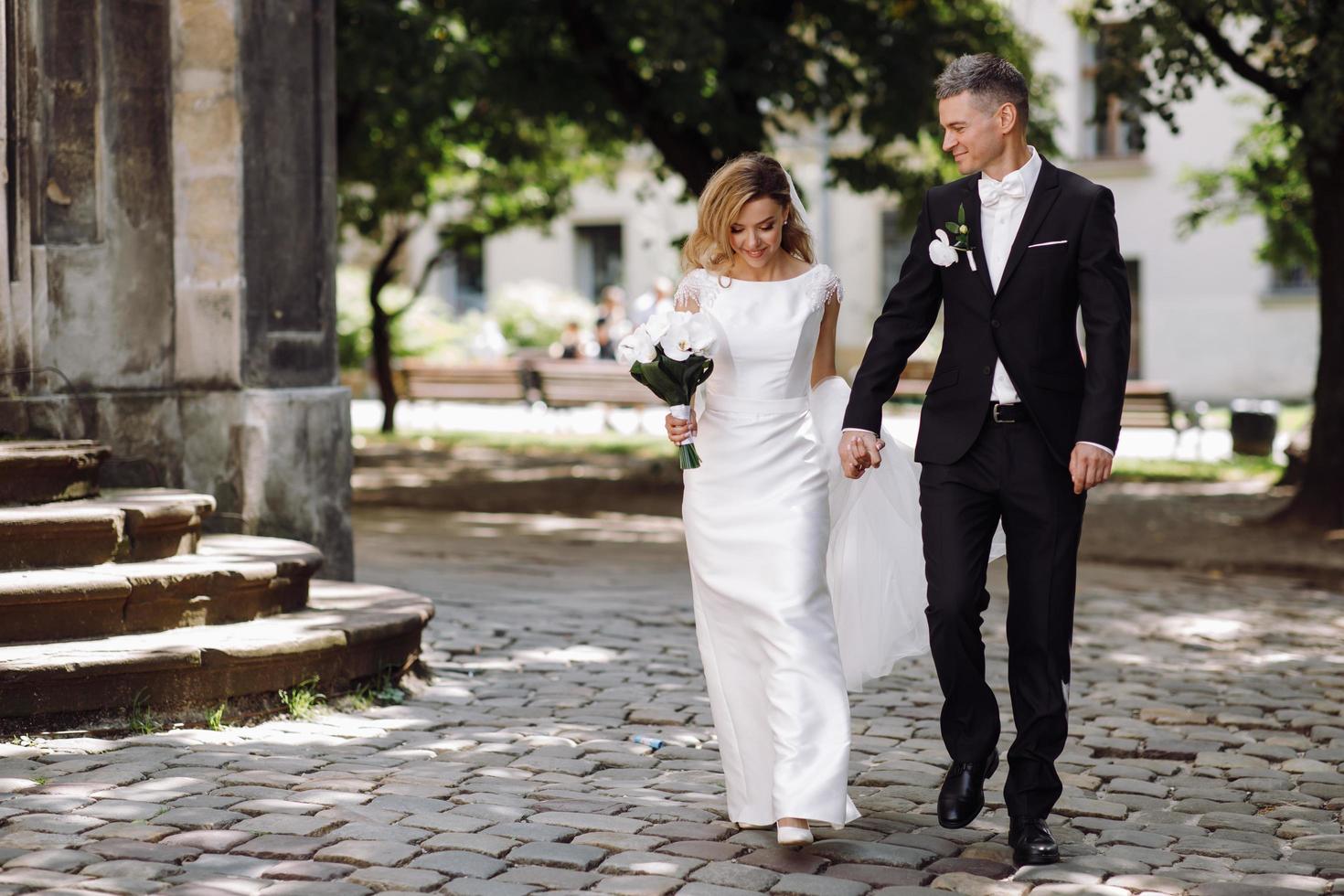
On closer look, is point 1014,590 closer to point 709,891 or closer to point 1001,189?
point 1001,189

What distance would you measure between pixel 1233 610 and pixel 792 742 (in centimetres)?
600

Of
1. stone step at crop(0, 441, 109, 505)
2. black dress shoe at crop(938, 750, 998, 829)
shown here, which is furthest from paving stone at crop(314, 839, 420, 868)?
stone step at crop(0, 441, 109, 505)

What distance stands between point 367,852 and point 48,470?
10.4 ft

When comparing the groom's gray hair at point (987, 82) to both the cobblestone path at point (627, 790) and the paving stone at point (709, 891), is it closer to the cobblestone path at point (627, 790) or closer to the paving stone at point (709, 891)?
the cobblestone path at point (627, 790)

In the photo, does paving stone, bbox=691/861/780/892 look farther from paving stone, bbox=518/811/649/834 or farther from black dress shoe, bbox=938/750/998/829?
black dress shoe, bbox=938/750/998/829

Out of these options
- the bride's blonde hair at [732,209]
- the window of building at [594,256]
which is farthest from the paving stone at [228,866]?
the window of building at [594,256]

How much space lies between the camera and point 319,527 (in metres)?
8.27

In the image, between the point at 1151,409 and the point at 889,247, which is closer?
the point at 1151,409

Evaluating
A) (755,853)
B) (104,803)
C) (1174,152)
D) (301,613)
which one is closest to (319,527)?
(301,613)

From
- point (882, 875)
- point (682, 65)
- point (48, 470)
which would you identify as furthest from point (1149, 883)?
point (682, 65)

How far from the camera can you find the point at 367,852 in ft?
14.6

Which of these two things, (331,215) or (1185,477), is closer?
(331,215)

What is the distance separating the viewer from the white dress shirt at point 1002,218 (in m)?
4.72

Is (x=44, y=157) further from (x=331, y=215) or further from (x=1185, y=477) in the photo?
(x=1185, y=477)
